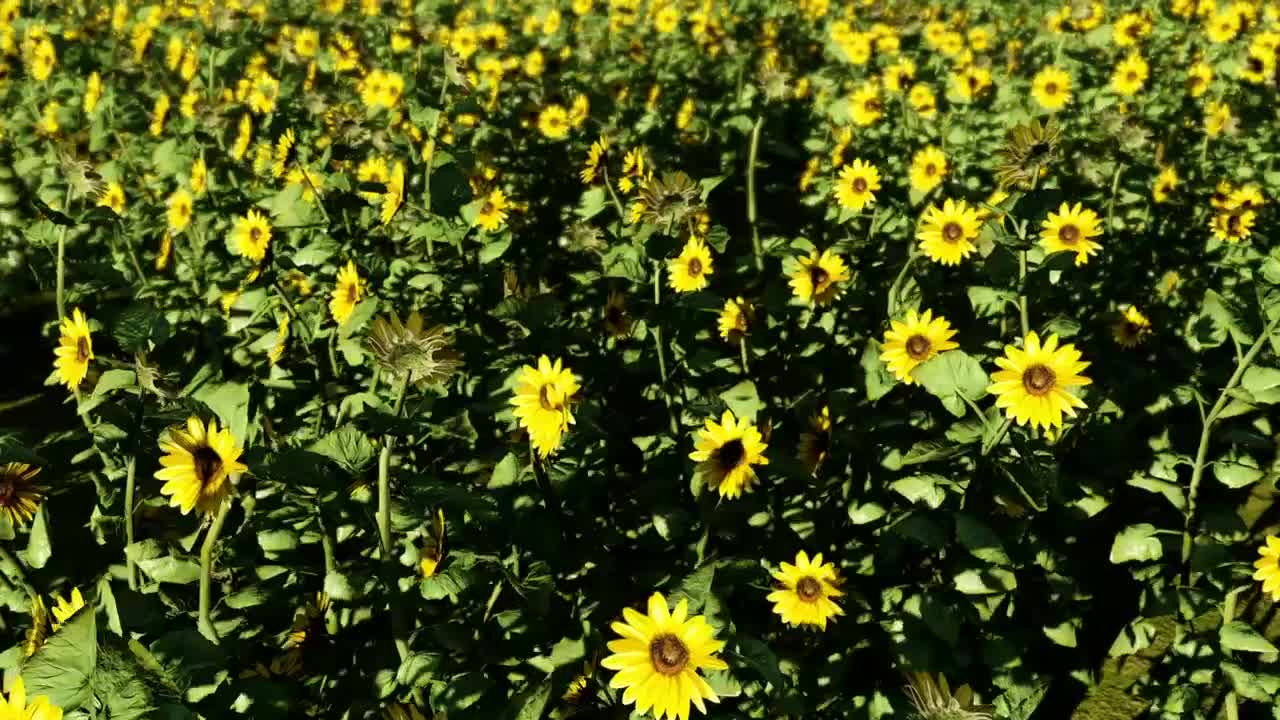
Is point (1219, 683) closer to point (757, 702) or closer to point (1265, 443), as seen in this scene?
point (1265, 443)

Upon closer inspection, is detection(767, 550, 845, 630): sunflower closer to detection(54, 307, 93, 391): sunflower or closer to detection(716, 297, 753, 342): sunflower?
detection(716, 297, 753, 342): sunflower

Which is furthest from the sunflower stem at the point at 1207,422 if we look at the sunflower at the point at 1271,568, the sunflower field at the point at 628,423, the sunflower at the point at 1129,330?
the sunflower at the point at 1129,330

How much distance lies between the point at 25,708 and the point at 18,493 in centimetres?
95

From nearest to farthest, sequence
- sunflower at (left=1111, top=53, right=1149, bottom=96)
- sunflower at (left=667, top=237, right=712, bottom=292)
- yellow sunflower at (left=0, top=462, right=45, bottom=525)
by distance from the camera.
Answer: yellow sunflower at (left=0, top=462, right=45, bottom=525) → sunflower at (left=667, top=237, right=712, bottom=292) → sunflower at (left=1111, top=53, right=1149, bottom=96)

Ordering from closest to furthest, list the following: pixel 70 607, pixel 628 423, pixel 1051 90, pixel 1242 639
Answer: pixel 70 607
pixel 1242 639
pixel 628 423
pixel 1051 90

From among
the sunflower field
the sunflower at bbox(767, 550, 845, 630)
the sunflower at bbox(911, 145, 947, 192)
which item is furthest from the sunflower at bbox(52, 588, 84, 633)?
the sunflower at bbox(911, 145, 947, 192)

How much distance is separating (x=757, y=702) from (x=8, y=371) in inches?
185

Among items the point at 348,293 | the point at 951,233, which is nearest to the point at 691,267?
the point at 951,233

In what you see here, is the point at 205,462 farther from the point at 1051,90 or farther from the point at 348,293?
the point at 1051,90

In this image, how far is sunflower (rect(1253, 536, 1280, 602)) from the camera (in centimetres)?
209

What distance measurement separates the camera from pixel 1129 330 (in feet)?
11.0

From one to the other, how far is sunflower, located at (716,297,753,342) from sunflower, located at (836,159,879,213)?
3.31ft

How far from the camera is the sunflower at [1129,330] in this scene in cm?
332

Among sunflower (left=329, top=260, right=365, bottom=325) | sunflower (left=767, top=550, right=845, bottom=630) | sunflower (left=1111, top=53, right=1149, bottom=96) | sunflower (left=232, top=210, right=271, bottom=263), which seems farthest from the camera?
sunflower (left=1111, top=53, right=1149, bottom=96)
